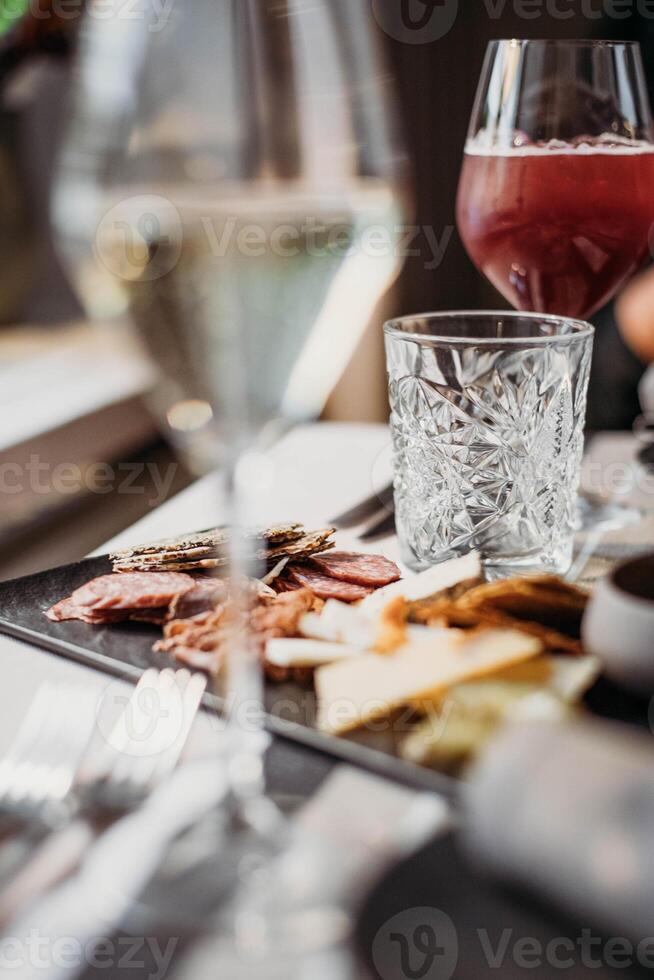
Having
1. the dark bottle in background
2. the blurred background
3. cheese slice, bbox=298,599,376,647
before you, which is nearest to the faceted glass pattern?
cheese slice, bbox=298,599,376,647

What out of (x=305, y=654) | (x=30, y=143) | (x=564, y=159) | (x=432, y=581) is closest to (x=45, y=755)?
(x=305, y=654)

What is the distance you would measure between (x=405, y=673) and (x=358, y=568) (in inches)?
6.8

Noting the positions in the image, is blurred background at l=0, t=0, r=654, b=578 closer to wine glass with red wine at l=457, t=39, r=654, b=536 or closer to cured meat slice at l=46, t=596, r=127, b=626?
wine glass with red wine at l=457, t=39, r=654, b=536

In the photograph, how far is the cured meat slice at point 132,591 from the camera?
0.54 m

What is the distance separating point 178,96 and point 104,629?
0.33 meters

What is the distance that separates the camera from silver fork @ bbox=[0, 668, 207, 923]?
0.35 meters

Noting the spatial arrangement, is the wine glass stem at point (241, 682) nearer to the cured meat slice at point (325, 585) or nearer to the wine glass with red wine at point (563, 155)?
the cured meat slice at point (325, 585)

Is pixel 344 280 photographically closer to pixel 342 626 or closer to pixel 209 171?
pixel 209 171

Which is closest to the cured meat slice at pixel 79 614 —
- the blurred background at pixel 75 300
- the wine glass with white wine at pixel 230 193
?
the wine glass with white wine at pixel 230 193

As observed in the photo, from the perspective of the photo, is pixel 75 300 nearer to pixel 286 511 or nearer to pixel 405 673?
pixel 286 511

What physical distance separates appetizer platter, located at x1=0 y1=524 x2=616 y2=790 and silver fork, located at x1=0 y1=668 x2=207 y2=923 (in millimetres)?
16

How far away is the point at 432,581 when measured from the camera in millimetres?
565

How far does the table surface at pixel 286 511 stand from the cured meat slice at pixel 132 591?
1.6 inches

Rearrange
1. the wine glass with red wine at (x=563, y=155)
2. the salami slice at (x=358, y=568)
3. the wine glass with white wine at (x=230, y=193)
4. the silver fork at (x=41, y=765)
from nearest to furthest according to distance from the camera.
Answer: the wine glass with white wine at (x=230, y=193) → the silver fork at (x=41, y=765) → the salami slice at (x=358, y=568) → the wine glass with red wine at (x=563, y=155)
